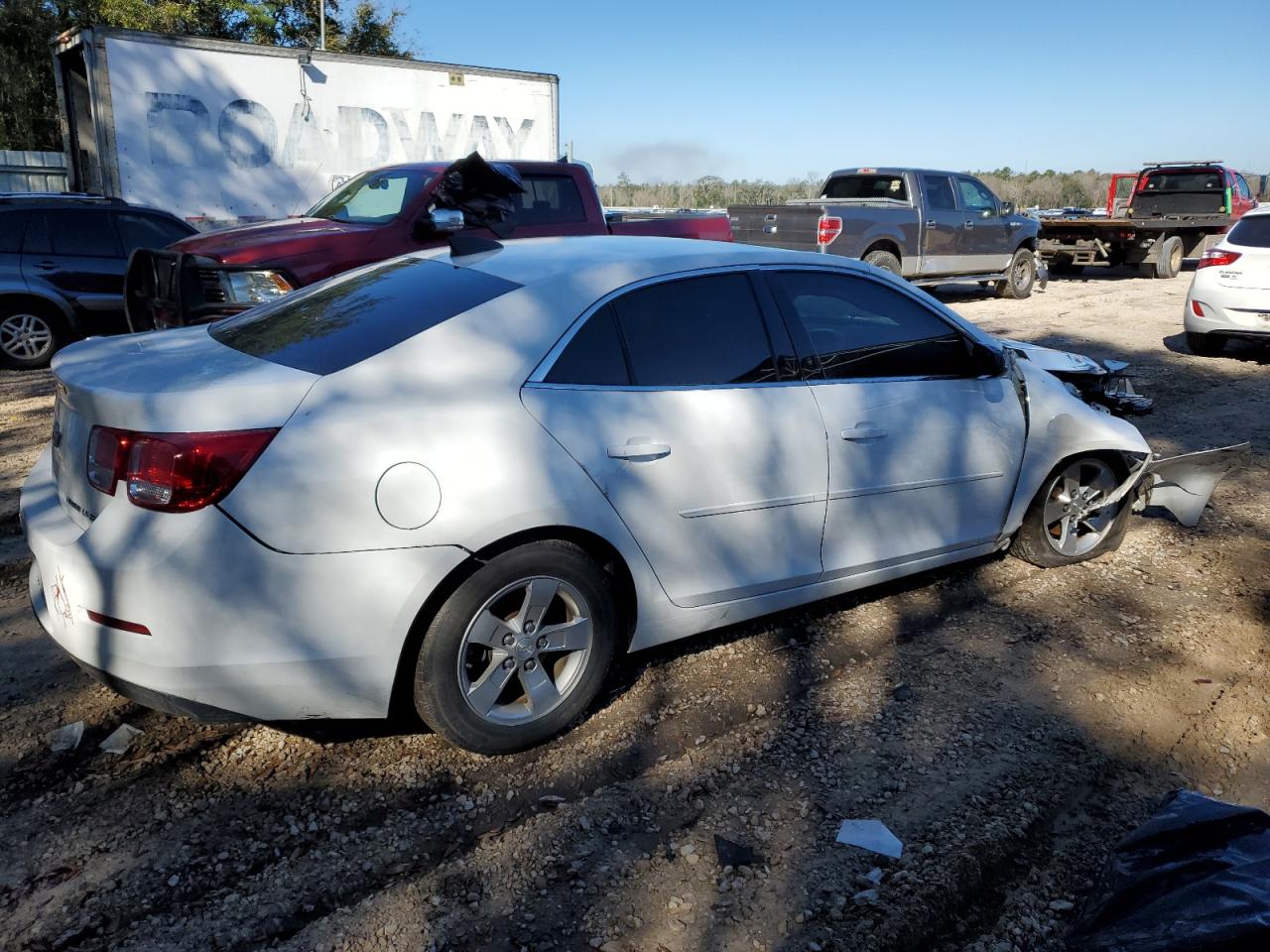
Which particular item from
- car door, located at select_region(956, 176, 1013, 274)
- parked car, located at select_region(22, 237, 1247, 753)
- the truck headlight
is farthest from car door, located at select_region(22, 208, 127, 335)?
car door, located at select_region(956, 176, 1013, 274)

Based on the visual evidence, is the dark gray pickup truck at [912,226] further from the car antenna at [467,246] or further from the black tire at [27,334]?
the car antenna at [467,246]

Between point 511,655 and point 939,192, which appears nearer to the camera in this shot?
point 511,655

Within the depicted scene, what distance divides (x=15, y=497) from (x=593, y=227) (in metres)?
5.37

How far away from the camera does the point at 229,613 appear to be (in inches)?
108

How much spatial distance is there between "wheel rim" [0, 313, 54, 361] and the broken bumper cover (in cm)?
927

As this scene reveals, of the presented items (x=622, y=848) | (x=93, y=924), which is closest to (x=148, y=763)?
(x=93, y=924)

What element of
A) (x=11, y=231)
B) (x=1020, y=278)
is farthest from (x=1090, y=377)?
(x=1020, y=278)

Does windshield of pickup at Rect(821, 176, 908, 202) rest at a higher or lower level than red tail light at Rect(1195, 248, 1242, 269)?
higher

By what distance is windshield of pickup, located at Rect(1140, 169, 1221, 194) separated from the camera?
20078 mm

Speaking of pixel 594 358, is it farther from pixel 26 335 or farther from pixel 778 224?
pixel 778 224

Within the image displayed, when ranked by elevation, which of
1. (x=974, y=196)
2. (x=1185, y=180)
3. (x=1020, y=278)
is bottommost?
(x=1020, y=278)

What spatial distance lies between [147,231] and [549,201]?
409 centimetres

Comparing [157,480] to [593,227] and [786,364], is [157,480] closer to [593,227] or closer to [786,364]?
[786,364]

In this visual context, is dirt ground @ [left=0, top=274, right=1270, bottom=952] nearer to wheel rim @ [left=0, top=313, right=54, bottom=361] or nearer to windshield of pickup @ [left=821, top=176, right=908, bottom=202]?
wheel rim @ [left=0, top=313, right=54, bottom=361]
